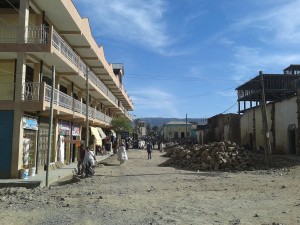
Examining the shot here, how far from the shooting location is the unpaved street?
32.2 feet

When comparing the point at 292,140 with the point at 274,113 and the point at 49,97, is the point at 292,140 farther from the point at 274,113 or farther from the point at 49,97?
the point at 49,97

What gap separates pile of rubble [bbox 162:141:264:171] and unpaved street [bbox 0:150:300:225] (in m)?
6.81

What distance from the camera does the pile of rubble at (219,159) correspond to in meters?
25.3

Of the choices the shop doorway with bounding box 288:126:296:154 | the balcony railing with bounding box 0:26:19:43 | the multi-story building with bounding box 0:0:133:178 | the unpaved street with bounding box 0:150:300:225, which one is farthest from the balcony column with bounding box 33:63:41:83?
the shop doorway with bounding box 288:126:296:154

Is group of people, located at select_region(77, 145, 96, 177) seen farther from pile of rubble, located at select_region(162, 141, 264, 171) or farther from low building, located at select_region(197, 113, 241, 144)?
low building, located at select_region(197, 113, 241, 144)

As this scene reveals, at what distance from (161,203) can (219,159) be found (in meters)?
13.7

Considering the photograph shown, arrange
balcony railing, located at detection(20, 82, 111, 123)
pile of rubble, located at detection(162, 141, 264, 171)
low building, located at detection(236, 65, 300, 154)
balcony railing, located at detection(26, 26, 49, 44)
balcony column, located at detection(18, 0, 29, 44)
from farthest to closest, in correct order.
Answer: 1. low building, located at detection(236, 65, 300, 154)
2. pile of rubble, located at detection(162, 141, 264, 171)
3. balcony railing, located at detection(26, 26, 49, 44)
4. balcony railing, located at detection(20, 82, 111, 123)
5. balcony column, located at detection(18, 0, 29, 44)

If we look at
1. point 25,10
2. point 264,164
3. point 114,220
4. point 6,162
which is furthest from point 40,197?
point 264,164

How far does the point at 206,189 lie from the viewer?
1555 centimetres

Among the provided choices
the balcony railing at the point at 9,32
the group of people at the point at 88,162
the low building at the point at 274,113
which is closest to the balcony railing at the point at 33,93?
the balcony railing at the point at 9,32

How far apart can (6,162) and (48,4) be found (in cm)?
885

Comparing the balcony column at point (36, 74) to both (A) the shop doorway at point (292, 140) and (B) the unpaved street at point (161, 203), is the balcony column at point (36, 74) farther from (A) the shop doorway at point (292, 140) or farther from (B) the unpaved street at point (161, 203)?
(A) the shop doorway at point (292, 140)

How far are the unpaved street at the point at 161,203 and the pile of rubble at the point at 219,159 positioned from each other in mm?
6814

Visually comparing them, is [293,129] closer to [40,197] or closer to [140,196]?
[140,196]
